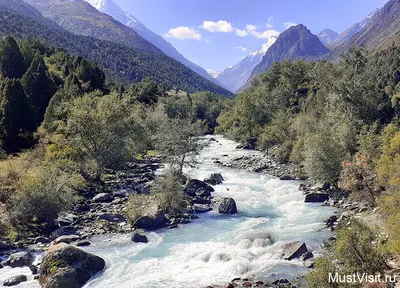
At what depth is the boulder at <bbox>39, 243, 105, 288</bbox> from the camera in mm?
19359

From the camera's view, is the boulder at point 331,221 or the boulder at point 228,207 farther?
the boulder at point 228,207

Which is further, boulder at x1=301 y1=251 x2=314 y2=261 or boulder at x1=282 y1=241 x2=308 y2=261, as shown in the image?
boulder at x1=282 y1=241 x2=308 y2=261

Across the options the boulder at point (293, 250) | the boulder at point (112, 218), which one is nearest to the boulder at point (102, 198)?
the boulder at point (112, 218)

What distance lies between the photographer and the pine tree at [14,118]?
4572 centimetres

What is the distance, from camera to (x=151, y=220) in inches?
1145

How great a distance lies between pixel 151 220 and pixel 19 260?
10.3 meters

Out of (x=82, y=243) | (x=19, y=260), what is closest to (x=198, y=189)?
(x=82, y=243)

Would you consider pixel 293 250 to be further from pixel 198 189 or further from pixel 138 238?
pixel 198 189

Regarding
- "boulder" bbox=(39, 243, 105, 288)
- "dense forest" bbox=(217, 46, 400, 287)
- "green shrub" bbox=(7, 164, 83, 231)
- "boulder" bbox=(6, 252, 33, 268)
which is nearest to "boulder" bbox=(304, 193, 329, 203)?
"dense forest" bbox=(217, 46, 400, 287)

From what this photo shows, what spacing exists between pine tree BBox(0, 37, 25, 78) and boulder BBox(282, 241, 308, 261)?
7366cm

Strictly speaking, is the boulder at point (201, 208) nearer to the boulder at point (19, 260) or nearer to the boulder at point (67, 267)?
the boulder at point (67, 267)

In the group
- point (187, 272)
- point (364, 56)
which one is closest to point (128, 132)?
point (187, 272)

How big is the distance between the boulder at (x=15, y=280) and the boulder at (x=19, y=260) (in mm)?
1865

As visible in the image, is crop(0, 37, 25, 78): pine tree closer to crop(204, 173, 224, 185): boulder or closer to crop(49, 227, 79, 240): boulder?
crop(204, 173, 224, 185): boulder
